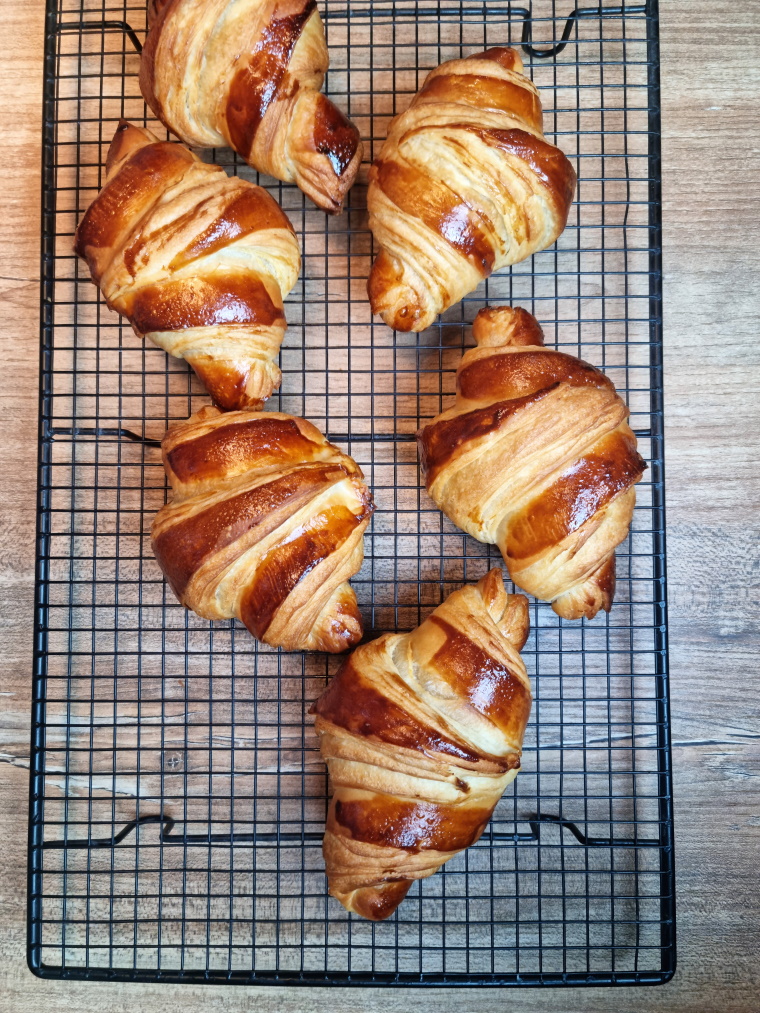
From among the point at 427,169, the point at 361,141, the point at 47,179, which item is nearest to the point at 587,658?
the point at 427,169

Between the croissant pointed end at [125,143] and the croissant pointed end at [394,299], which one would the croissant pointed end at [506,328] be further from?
the croissant pointed end at [125,143]

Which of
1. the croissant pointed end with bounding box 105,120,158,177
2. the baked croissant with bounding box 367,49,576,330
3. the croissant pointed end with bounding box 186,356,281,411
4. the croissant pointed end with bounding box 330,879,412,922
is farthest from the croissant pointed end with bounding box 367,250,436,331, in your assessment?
the croissant pointed end with bounding box 330,879,412,922

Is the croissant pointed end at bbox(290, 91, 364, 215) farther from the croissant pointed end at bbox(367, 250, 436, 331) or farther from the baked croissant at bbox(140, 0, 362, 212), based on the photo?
the croissant pointed end at bbox(367, 250, 436, 331)

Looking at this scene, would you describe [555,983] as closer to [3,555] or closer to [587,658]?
[587,658]

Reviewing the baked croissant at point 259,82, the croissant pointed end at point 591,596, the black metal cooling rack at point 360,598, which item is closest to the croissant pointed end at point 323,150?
the baked croissant at point 259,82

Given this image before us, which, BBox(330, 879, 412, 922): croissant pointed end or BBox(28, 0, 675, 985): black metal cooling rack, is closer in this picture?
BBox(330, 879, 412, 922): croissant pointed end
